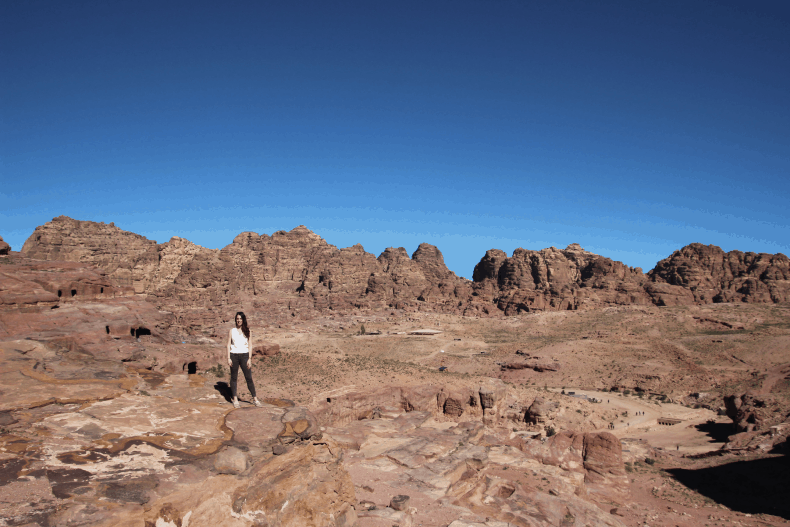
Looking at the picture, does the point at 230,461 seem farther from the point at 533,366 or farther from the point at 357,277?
the point at 357,277

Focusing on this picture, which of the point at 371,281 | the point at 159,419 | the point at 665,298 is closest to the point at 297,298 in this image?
the point at 371,281

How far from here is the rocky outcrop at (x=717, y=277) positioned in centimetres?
8025

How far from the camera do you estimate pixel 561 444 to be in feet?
66.6

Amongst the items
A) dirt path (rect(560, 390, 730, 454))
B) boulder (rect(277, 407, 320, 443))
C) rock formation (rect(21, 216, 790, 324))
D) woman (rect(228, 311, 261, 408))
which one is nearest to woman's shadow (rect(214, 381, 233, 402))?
woman (rect(228, 311, 261, 408))

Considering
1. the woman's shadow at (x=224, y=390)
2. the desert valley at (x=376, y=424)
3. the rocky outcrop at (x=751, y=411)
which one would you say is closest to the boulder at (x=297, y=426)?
the desert valley at (x=376, y=424)

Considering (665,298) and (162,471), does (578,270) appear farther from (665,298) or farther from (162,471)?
(162,471)

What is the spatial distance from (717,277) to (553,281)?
3295 centimetres

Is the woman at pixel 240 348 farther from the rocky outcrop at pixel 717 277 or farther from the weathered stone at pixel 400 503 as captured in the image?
the rocky outcrop at pixel 717 277

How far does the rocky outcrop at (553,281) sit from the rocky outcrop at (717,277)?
491 cm

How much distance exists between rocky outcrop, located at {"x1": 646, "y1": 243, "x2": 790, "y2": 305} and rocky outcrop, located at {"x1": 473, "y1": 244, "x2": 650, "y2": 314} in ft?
16.1

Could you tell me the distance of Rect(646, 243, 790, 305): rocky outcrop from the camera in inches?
3159

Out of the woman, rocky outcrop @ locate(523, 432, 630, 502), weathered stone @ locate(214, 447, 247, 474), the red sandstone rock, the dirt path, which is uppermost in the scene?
the red sandstone rock

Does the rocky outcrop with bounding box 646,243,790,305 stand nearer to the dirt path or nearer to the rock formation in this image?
the rock formation

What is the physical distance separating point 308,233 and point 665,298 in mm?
95704
